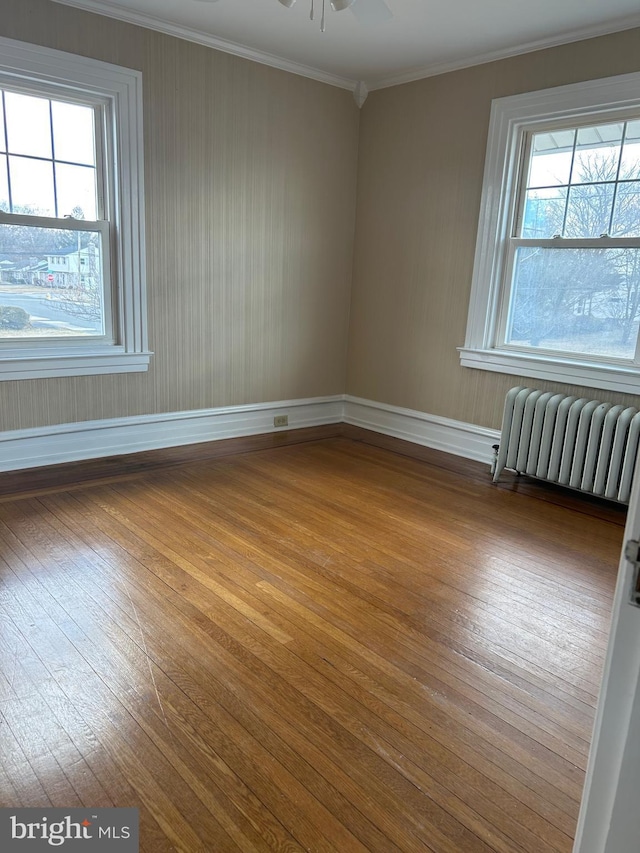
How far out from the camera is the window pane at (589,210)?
3.90 m

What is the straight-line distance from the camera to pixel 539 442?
13.3 ft

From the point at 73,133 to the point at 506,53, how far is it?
2880 millimetres

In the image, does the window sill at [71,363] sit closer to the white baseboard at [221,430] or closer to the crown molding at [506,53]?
the white baseboard at [221,430]

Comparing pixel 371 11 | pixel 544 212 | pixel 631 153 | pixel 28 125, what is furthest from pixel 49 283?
pixel 631 153

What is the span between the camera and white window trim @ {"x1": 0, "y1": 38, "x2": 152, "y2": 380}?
3.62 metres

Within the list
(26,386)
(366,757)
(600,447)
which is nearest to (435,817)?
(366,757)

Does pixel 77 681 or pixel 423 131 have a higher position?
pixel 423 131

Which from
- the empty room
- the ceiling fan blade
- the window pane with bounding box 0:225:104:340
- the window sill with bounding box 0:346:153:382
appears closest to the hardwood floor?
the empty room

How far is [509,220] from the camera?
4348 millimetres

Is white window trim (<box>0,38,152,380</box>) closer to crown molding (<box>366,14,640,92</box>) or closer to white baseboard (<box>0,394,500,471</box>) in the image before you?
white baseboard (<box>0,394,500,471</box>)

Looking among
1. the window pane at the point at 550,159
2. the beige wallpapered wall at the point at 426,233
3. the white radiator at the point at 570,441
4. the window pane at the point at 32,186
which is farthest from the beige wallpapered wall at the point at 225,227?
the white radiator at the point at 570,441

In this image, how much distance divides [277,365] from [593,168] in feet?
8.79

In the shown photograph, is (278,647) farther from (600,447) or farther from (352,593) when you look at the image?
(600,447)

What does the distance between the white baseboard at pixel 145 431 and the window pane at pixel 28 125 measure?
1.70 m
